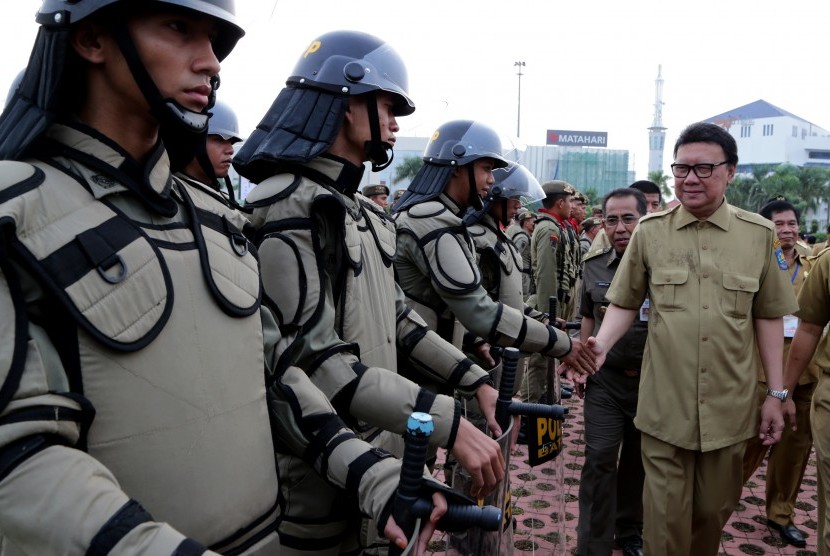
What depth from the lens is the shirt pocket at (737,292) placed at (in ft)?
10.7

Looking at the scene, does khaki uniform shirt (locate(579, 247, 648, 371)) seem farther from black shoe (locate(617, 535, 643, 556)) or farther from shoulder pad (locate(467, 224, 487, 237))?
black shoe (locate(617, 535, 643, 556))

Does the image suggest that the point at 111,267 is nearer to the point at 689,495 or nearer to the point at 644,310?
the point at 689,495

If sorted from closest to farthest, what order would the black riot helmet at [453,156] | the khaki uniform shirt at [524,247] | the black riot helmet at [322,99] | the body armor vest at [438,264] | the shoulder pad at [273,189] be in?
1. the shoulder pad at [273,189]
2. the black riot helmet at [322,99]
3. the body armor vest at [438,264]
4. the black riot helmet at [453,156]
5. the khaki uniform shirt at [524,247]

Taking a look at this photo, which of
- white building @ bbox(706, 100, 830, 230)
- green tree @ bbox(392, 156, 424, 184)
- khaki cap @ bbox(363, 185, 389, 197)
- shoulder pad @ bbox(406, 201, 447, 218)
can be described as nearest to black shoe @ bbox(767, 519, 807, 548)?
shoulder pad @ bbox(406, 201, 447, 218)

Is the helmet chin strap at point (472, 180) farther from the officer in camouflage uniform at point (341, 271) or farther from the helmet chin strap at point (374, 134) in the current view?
the helmet chin strap at point (374, 134)

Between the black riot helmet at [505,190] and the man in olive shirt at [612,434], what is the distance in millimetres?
884

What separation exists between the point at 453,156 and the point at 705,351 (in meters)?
1.84

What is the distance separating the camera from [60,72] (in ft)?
4.32

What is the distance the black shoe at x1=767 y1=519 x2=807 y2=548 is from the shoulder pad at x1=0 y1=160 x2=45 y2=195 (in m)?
4.99

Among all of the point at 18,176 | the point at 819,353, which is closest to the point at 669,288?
the point at 819,353

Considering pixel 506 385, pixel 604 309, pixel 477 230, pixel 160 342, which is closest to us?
pixel 160 342

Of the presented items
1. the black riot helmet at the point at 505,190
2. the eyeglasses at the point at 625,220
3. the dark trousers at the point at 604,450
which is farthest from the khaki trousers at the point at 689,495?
the black riot helmet at the point at 505,190

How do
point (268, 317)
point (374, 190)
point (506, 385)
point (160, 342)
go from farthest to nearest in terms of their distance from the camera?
point (374, 190) → point (506, 385) → point (268, 317) → point (160, 342)

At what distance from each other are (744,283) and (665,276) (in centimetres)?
37
